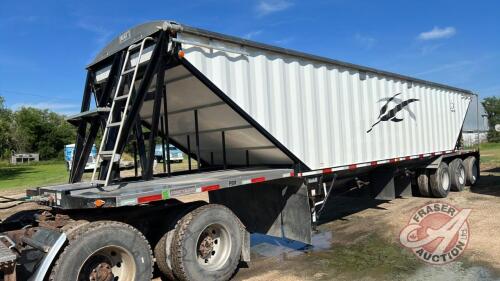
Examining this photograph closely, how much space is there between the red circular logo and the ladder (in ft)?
15.0

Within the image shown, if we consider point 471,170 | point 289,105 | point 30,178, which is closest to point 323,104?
point 289,105

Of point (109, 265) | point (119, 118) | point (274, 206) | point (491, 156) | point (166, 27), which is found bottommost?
point (491, 156)

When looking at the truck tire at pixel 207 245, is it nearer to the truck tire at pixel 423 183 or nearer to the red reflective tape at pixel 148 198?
the red reflective tape at pixel 148 198

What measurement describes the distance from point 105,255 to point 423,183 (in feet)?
31.1

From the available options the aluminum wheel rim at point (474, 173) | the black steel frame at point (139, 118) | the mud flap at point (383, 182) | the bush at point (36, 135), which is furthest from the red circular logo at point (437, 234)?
the bush at point (36, 135)

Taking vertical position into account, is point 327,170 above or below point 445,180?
above

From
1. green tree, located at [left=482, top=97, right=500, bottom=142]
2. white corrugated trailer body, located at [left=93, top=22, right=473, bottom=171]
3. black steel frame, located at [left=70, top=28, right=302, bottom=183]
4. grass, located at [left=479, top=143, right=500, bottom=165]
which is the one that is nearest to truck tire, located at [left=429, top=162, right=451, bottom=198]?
white corrugated trailer body, located at [left=93, top=22, right=473, bottom=171]

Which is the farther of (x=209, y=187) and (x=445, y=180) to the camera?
(x=445, y=180)

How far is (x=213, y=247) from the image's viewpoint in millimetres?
5766

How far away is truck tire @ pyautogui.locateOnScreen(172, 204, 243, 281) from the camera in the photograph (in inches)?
208

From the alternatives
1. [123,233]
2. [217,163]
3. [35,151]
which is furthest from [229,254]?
[35,151]

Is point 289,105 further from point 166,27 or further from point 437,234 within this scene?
point 437,234

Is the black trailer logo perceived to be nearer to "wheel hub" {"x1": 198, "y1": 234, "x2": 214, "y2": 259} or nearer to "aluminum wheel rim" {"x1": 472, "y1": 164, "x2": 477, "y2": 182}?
"wheel hub" {"x1": 198, "y1": 234, "x2": 214, "y2": 259}

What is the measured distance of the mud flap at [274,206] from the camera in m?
6.95
